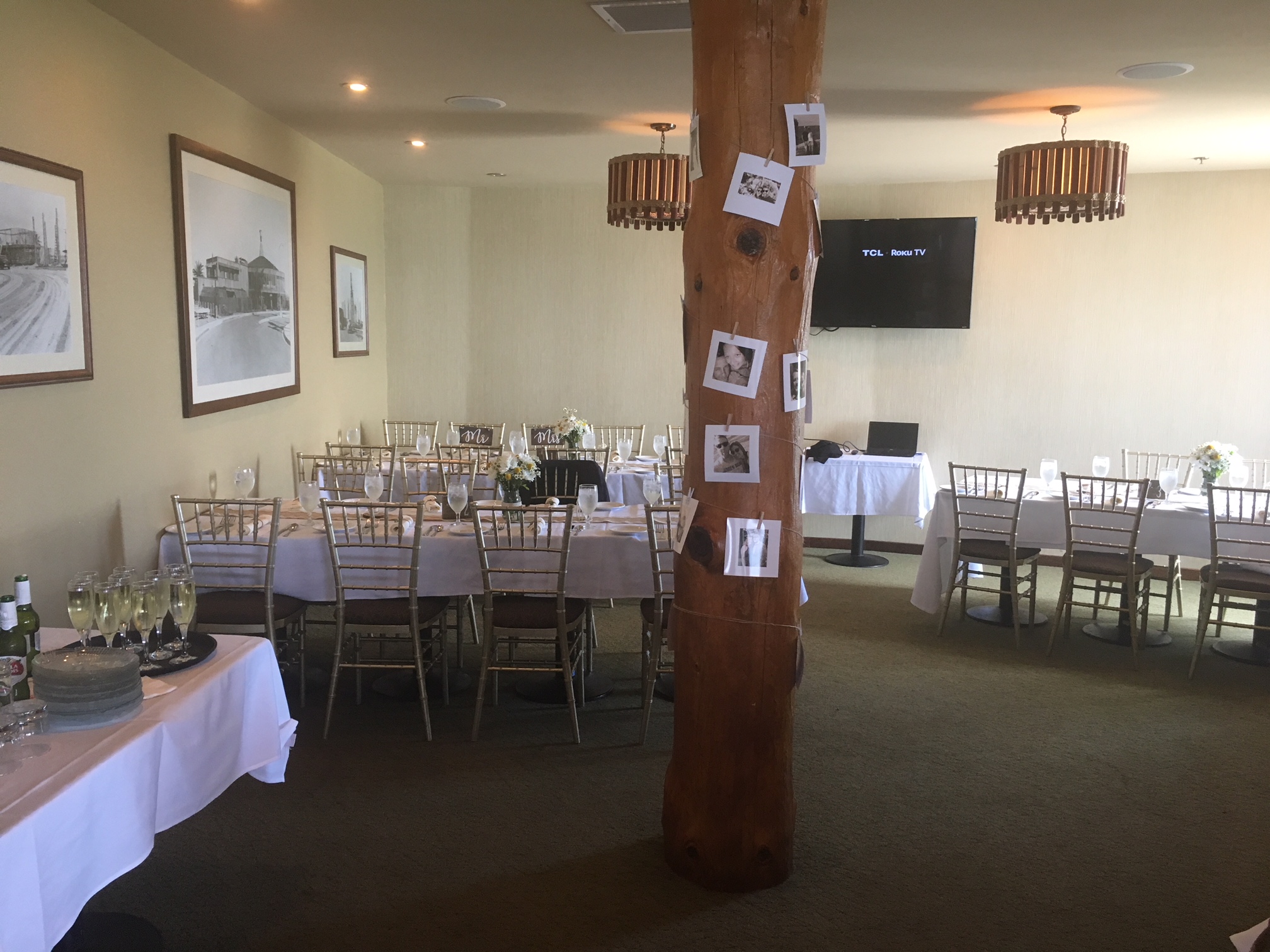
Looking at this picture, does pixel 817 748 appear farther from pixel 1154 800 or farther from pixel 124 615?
pixel 124 615

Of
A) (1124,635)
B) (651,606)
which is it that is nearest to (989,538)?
(1124,635)

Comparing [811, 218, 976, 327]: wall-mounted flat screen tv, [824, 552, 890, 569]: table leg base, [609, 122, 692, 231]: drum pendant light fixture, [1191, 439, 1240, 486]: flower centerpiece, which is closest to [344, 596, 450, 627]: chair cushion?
[609, 122, 692, 231]: drum pendant light fixture

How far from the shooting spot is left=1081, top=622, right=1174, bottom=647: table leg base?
563 centimetres

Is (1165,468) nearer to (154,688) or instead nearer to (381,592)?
(381,592)

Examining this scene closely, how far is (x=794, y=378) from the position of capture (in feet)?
9.36

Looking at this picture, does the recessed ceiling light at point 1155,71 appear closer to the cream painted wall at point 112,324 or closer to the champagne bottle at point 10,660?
the cream painted wall at point 112,324

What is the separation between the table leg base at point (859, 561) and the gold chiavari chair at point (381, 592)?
3.94 m

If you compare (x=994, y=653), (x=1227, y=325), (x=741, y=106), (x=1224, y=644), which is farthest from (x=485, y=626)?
(x=1227, y=325)

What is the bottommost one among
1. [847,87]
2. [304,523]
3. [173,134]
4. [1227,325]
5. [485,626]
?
[485,626]

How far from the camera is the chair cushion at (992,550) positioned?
5.70 metres

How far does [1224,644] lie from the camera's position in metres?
5.63

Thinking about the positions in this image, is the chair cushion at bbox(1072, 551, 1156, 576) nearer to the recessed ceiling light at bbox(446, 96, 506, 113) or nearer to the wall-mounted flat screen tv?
the wall-mounted flat screen tv

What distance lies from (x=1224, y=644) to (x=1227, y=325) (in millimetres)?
2838

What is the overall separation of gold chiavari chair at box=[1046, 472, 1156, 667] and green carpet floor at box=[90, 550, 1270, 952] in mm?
616
